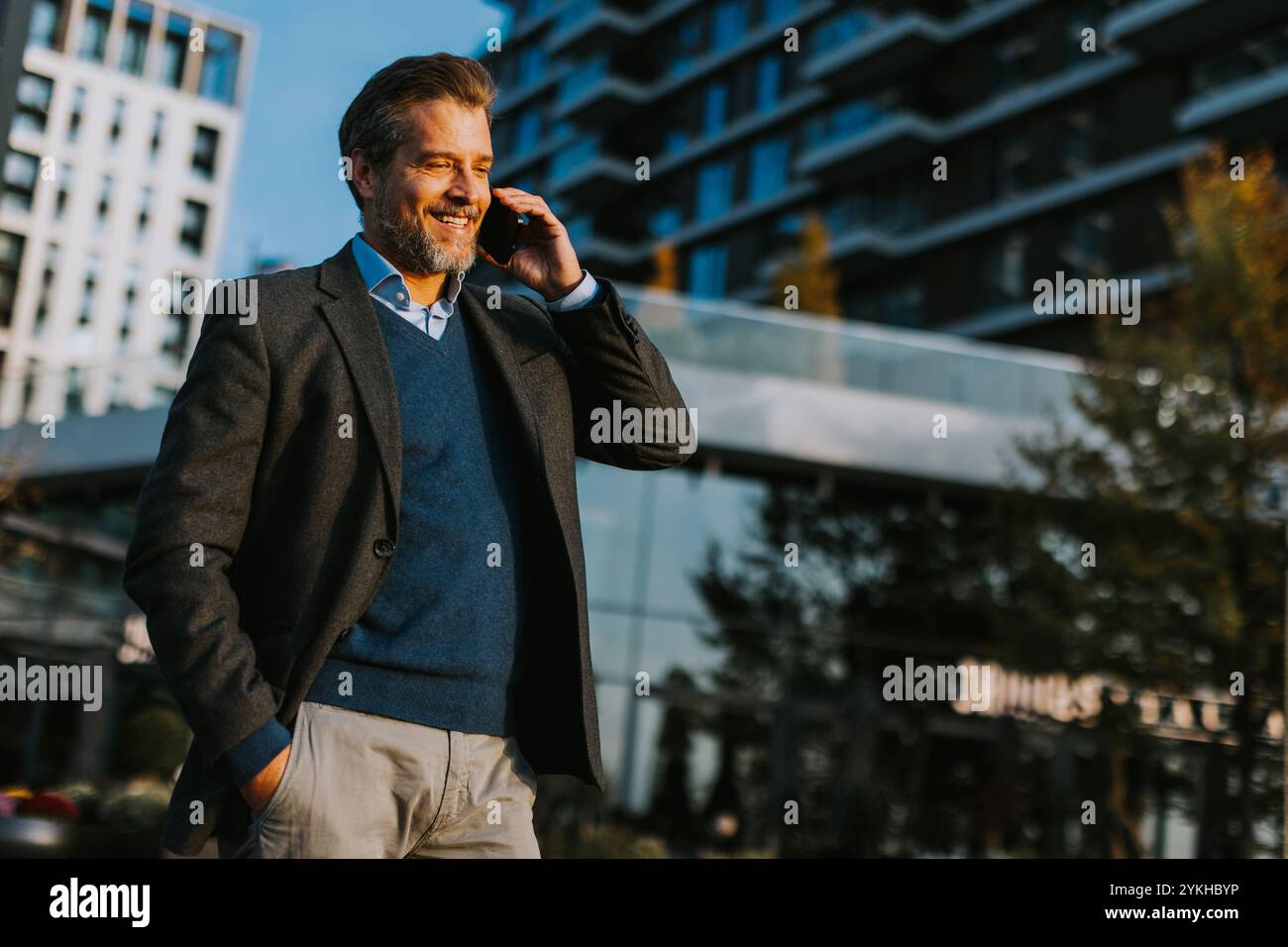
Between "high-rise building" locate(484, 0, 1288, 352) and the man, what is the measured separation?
2442cm

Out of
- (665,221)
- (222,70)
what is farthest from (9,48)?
(222,70)

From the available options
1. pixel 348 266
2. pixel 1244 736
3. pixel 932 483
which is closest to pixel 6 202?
pixel 932 483

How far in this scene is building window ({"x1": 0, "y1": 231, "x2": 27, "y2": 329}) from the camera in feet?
180

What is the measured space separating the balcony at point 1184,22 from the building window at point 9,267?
4140cm

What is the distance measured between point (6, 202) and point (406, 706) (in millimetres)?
59506

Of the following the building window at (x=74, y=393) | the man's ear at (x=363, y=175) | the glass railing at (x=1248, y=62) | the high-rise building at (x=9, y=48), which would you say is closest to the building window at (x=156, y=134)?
the building window at (x=74, y=393)

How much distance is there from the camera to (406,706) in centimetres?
228

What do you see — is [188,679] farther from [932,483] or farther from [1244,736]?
[932,483]

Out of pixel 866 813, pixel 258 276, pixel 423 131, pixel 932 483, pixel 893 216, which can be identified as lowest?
pixel 866 813

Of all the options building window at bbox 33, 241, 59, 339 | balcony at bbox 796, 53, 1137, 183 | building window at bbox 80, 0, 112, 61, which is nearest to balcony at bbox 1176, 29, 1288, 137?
balcony at bbox 796, 53, 1137, 183

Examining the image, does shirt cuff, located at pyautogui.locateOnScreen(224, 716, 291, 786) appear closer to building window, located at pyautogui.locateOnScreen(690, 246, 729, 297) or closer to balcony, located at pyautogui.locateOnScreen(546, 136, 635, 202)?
building window, located at pyautogui.locateOnScreen(690, 246, 729, 297)

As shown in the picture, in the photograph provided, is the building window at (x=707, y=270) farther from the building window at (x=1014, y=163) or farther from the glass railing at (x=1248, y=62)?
the glass railing at (x=1248, y=62)

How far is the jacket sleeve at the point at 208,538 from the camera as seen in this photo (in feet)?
7.06

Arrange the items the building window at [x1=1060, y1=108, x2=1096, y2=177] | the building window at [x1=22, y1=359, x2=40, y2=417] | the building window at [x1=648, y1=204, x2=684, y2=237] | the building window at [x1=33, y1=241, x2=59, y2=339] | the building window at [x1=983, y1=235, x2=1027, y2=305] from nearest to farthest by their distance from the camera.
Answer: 1. the building window at [x1=22, y1=359, x2=40, y2=417]
2. the building window at [x1=1060, y1=108, x2=1096, y2=177]
3. the building window at [x1=983, y1=235, x2=1027, y2=305]
4. the building window at [x1=648, y1=204, x2=684, y2=237]
5. the building window at [x1=33, y1=241, x2=59, y2=339]
